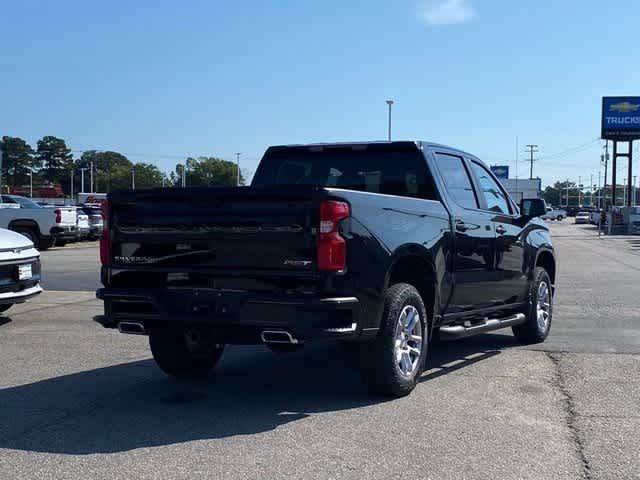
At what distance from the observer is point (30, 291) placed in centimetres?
1017

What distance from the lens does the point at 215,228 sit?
19.2 feet

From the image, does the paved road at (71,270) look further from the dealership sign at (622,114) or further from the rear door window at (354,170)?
the dealership sign at (622,114)

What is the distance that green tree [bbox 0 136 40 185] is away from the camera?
143 m

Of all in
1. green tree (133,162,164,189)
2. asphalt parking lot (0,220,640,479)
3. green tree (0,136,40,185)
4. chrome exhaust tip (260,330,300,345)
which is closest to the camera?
asphalt parking lot (0,220,640,479)

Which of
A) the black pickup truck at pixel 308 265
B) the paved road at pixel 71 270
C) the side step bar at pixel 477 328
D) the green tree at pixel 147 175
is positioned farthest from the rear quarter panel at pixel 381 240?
the green tree at pixel 147 175

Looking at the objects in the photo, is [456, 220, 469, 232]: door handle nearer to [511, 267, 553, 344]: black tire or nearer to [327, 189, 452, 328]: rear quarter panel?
[327, 189, 452, 328]: rear quarter panel

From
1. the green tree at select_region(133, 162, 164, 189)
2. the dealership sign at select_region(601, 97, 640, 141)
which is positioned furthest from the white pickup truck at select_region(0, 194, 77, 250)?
the green tree at select_region(133, 162, 164, 189)

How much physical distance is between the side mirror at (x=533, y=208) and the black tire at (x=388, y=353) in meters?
2.97

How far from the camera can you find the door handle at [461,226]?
7.26 m

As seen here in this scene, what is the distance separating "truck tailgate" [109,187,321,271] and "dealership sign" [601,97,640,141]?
6430 centimetres

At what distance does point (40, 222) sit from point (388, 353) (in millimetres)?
21987

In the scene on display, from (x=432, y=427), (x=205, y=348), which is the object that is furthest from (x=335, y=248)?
(x=205, y=348)

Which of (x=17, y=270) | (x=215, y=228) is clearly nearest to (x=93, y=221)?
(x=17, y=270)

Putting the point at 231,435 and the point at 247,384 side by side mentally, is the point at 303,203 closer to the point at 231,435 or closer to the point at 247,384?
the point at 231,435
